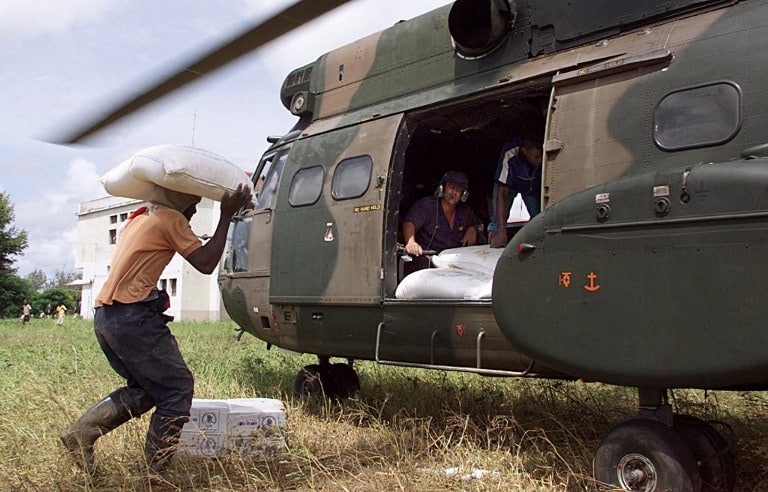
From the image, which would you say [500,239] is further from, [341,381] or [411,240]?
[341,381]

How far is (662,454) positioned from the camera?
348 centimetres

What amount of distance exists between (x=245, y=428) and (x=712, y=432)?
310 centimetres

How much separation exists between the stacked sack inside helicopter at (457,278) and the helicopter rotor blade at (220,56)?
286cm

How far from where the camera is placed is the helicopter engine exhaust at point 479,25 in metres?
5.10

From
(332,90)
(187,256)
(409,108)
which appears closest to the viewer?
(187,256)

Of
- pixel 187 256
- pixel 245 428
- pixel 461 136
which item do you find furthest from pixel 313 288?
pixel 461 136

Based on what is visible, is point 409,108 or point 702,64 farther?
point 409,108

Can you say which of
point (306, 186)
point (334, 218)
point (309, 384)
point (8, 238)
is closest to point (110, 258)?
point (8, 238)

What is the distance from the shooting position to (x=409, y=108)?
18.4 feet

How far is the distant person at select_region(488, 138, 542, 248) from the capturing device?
552 cm

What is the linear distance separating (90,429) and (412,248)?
110 inches

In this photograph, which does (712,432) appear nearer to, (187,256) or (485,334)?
(485,334)

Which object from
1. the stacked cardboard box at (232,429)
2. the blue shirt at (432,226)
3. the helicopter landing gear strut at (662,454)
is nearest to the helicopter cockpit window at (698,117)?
the helicopter landing gear strut at (662,454)

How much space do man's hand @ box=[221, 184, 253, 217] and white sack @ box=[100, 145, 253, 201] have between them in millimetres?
42
